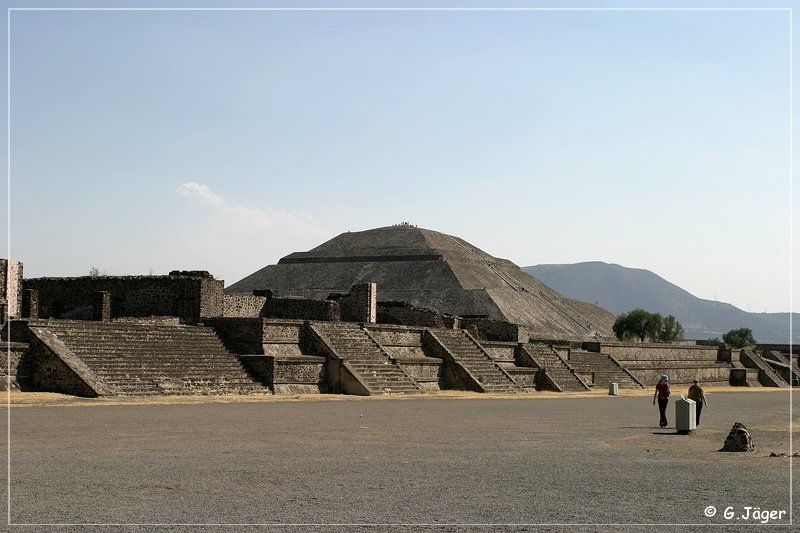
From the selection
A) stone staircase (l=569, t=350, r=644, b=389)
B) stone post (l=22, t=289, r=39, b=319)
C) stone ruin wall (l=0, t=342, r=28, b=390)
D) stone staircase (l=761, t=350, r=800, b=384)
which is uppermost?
stone post (l=22, t=289, r=39, b=319)

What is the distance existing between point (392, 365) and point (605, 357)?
18.6 meters

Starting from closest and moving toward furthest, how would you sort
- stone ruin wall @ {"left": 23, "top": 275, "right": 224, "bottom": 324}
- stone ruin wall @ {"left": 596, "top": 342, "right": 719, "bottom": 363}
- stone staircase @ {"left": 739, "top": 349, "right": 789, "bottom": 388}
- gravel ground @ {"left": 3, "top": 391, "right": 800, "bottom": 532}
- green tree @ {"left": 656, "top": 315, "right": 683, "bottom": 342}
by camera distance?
gravel ground @ {"left": 3, "top": 391, "right": 800, "bottom": 532}
stone ruin wall @ {"left": 23, "top": 275, "right": 224, "bottom": 324}
stone ruin wall @ {"left": 596, "top": 342, "right": 719, "bottom": 363}
stone staircase @ {"left": 739, "top": 349, "right": 789, "bottom": 388}
green tree @ {"left": 656, "top": 315, "right": 683, "bottom": 342}


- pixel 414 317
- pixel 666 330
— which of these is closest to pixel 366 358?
pixel 414 317

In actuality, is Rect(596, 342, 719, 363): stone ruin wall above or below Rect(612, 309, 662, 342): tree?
below

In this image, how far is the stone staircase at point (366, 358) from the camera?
1233 inches

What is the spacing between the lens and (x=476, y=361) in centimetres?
3775

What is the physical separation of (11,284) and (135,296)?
771 cm

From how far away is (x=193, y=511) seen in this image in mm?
8883

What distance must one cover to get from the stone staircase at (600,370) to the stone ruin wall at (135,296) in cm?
1731

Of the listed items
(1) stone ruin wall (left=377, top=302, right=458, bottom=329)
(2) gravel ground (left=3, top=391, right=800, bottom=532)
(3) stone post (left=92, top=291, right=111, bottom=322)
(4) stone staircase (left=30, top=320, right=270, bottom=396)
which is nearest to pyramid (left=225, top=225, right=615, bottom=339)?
(1) stone ruin wall (left=377, top=302, right=458, bottom=329)

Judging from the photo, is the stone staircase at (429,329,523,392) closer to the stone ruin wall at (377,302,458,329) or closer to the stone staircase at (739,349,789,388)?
the stone ruin wall at (377,302,458,329)

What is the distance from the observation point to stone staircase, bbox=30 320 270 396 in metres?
25.5

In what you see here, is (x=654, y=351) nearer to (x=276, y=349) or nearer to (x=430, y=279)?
(x=430, y=279)

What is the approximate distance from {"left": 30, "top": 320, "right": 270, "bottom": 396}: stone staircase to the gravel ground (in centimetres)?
550
